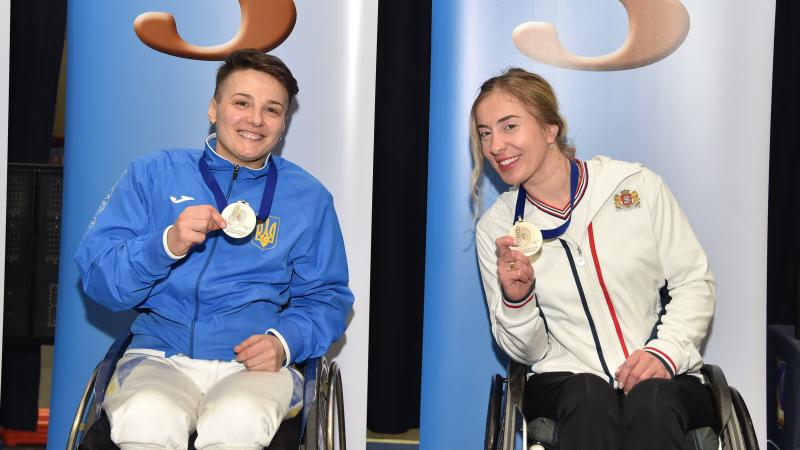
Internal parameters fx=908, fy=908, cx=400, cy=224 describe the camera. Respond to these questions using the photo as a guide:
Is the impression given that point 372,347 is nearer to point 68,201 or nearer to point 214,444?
point 68,201

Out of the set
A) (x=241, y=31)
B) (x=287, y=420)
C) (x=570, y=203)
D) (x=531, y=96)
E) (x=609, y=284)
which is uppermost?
(x=241, y=31)

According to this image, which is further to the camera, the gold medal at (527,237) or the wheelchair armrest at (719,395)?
the gold medal at (527,237)

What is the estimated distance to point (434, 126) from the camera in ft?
9.93

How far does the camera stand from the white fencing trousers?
2.18 metres

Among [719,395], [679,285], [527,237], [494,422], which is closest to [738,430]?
[719,395]

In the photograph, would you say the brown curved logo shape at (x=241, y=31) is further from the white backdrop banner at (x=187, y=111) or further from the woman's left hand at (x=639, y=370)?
the woman's left hand at (x=639, y=370)

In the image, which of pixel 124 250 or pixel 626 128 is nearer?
pixel 124 250

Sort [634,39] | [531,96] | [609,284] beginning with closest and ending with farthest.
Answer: [609,284] < [531,96] < [634,39]

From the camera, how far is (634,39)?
2994mm

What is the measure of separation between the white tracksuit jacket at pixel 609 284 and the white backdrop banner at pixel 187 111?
2.02 ft

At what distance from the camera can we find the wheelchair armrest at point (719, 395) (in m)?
2.26

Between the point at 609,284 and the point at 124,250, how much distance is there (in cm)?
134

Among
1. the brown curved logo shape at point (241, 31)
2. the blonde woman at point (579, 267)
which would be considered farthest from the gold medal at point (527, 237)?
the brown curved logo shape at point (241, 31)

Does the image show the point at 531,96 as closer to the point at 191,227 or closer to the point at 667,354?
the point at 667,354
